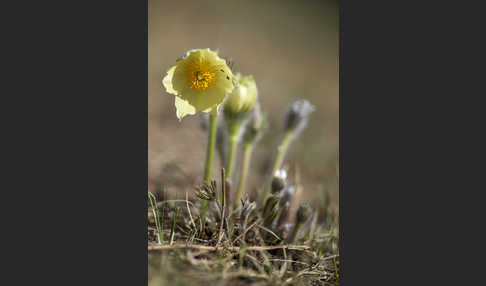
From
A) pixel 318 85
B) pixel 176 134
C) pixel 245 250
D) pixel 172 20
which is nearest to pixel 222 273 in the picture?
pixel 245 250

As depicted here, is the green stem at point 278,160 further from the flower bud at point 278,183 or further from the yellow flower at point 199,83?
the yellow flower at point 199,83

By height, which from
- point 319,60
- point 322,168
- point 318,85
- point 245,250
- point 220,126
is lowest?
point 245,250

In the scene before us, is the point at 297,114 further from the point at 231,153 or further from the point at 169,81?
the point at 169,81

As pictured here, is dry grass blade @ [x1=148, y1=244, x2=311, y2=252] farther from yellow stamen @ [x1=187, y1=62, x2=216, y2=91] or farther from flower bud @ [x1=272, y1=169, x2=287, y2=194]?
yellow stamen @ [x1=187, y1=62, x2=216, y2=91]

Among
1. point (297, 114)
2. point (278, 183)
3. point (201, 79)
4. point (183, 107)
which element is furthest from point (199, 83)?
point (297, 114)

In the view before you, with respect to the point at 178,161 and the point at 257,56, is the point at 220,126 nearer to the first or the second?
the point at 178,161

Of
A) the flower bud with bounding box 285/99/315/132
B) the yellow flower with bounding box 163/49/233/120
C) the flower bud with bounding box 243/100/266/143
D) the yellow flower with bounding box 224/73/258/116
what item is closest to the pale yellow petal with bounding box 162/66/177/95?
the yellow flower with bounding box 163/49/233/120

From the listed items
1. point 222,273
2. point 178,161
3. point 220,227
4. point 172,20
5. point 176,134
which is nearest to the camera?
point 222,273
